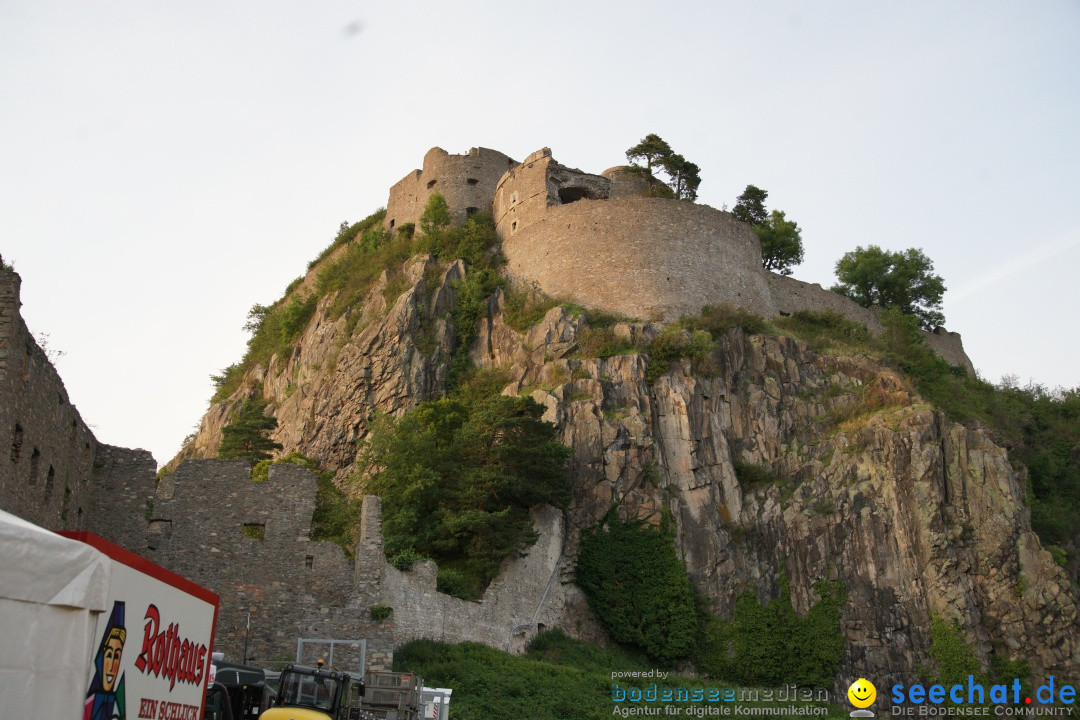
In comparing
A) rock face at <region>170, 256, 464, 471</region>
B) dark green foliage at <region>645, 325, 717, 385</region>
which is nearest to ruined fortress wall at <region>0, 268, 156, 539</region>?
rock face at <region>170, 256, 464, 471</region>

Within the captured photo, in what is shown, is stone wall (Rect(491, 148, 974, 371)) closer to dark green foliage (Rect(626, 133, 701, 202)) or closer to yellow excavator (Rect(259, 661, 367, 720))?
dark green foliage (Rect(626, 133, 701, 202))

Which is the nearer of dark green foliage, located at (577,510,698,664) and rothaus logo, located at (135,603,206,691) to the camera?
rothaus logo, located at (135,603,206,691)

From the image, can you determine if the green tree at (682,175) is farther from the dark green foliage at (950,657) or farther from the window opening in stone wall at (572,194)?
the dark green foliage at (950,657)

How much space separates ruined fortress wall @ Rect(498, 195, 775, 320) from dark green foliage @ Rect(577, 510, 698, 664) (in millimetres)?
11039

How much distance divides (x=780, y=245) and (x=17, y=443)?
137 ft

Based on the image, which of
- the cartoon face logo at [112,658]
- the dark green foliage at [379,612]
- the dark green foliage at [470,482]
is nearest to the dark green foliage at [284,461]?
the dark green foliage at [470,482]

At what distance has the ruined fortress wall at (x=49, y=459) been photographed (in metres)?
14.9

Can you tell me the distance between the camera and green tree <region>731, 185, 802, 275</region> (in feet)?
169

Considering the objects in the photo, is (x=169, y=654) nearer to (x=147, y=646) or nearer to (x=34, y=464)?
(x=147, y=646)

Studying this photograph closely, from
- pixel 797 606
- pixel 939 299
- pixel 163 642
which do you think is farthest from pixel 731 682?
pixel 939 299

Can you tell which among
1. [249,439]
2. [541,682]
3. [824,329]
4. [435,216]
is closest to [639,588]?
[541,682]

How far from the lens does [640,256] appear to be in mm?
41281

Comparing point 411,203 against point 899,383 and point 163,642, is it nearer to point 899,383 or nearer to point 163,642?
point 899,383

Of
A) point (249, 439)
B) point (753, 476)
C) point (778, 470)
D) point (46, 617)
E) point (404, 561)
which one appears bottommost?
point (46, 617)
